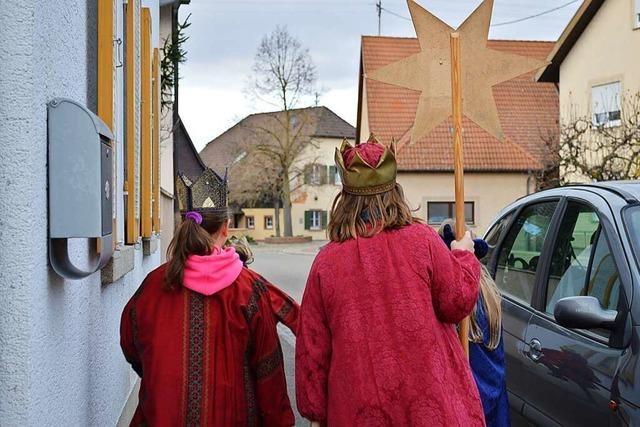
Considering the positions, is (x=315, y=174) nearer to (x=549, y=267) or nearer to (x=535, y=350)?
(x=549, y=267)

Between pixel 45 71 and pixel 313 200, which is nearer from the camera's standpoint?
pixel 45 71

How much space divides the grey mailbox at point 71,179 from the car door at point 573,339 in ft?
6.64

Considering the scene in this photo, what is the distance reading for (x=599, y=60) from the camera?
21125 mm

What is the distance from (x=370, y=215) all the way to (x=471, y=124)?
3017 centimetres

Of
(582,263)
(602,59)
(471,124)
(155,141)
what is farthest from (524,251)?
(471,124)

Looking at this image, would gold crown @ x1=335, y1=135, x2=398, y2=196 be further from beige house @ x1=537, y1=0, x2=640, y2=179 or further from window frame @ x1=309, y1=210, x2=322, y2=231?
window frame @ x1=309, y1=210, x2=322, y2=231

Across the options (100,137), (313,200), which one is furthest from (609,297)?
(313,200)

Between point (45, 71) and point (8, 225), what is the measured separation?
0.54 meters

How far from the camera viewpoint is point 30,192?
2.32 m

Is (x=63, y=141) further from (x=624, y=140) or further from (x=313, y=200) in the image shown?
(x=313, y=200)

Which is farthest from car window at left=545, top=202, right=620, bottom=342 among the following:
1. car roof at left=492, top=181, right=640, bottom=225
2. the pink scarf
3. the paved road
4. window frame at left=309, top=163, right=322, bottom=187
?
window frame at left=309, top=163, right=322, bottom=187

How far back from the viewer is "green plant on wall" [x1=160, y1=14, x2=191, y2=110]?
1057 centimetres

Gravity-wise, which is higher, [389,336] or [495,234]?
[495,234]

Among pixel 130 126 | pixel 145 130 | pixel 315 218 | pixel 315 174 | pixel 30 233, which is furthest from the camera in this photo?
pixel 315 218
